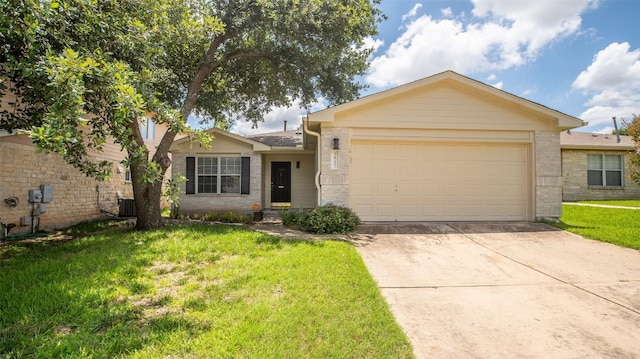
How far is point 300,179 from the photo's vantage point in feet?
43.0

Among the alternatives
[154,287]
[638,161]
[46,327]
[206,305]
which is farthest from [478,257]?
[638,161]

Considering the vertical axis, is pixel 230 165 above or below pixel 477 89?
below

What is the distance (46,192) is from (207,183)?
4586 millimetres

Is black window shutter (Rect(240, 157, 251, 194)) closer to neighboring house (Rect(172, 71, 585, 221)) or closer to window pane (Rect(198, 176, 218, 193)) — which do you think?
window pane (Rect(198, 176, 218, 193))

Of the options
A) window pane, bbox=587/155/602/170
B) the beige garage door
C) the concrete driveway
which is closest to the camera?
the concrete driveway

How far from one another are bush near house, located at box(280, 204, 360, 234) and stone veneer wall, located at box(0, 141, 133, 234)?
646 centimetres

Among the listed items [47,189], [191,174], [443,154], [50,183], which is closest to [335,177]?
[443,154]

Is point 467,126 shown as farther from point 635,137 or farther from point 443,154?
point 635,137

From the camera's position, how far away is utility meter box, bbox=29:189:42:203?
8500 mm

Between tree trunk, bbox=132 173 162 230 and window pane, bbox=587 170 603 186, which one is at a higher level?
window pane, bbox=587 170 603 186

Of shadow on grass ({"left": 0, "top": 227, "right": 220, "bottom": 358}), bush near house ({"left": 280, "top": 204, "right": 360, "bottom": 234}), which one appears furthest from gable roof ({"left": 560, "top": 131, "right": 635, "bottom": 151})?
shadow on grass ({"left": 0, "top": 227, "right": 220, "bottom": 358})

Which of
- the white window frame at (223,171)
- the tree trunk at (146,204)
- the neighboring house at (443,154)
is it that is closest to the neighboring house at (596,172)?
the neighboring house at (443,154)

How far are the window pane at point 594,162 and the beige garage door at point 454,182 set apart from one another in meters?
9.02

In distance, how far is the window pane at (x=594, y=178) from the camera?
14.8 meters
